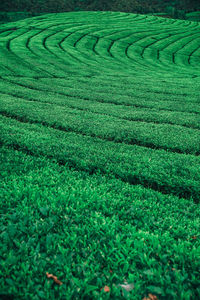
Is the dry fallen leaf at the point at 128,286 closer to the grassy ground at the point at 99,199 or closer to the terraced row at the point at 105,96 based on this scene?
→ the grassy ground at the point at 99,199

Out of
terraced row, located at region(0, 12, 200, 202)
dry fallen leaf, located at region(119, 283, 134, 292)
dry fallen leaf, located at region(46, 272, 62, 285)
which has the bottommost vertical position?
dry fallen leaf, located at region(119, 283, 134, 292)

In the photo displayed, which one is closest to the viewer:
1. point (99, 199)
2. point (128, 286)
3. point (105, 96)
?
point (128, 286)

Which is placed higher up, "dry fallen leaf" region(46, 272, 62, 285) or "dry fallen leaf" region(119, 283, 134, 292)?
"dry fallen leaf" region(46, 272, 62, 285)

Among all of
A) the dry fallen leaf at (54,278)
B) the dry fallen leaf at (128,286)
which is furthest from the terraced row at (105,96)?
the dry fallen leaf at (54,278)

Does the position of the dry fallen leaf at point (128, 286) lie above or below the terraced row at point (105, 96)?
below

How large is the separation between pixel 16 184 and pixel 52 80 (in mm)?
14722

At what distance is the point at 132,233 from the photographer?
3.24 metres

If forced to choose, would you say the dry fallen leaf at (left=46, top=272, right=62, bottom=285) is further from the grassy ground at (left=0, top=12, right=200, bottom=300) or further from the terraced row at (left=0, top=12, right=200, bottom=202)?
the terraced row at (left=0, top=12, right=200, bottom=202)

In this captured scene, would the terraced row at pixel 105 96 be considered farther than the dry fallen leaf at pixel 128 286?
Yes

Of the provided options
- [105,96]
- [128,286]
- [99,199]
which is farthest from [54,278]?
[105,96]

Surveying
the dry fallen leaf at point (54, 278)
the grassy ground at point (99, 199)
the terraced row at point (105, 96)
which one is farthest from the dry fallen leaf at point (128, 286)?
the terraced row at point (105, 96)

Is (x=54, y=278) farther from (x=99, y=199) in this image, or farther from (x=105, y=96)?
(x=105, y=96)

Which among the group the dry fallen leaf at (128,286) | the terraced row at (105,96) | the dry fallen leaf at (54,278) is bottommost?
the dry fallen leaf at (128,286)

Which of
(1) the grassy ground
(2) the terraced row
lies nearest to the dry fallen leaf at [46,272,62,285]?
(1) the grassy ground
